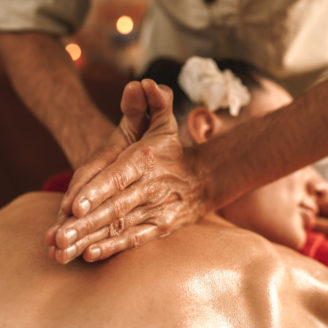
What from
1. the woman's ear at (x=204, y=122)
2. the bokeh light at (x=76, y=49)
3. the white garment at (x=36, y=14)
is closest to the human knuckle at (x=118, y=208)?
the woman's ear at (x=204, y=122)

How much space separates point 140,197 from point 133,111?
0.47 feet

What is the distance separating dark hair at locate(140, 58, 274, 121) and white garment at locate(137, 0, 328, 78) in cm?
16

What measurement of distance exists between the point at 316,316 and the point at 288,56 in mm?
875

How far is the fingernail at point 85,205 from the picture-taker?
604 mm

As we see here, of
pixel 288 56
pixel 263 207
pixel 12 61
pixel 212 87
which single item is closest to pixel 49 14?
pixel 12 61

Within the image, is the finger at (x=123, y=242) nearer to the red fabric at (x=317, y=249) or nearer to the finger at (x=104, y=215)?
the finger at (x=104, y=215)

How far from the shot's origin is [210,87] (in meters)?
1.03

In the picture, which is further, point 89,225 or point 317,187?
point 317,187

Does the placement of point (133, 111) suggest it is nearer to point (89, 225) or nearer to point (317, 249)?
point (89, 225)

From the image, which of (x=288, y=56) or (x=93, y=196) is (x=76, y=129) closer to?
(x=93, y=196)

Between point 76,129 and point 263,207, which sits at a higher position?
point 76,129

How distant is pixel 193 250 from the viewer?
0.65 m

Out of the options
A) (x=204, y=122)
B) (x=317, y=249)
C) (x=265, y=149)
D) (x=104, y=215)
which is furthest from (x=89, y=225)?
(x=317, y=249)

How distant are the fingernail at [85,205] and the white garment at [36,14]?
85 cm
